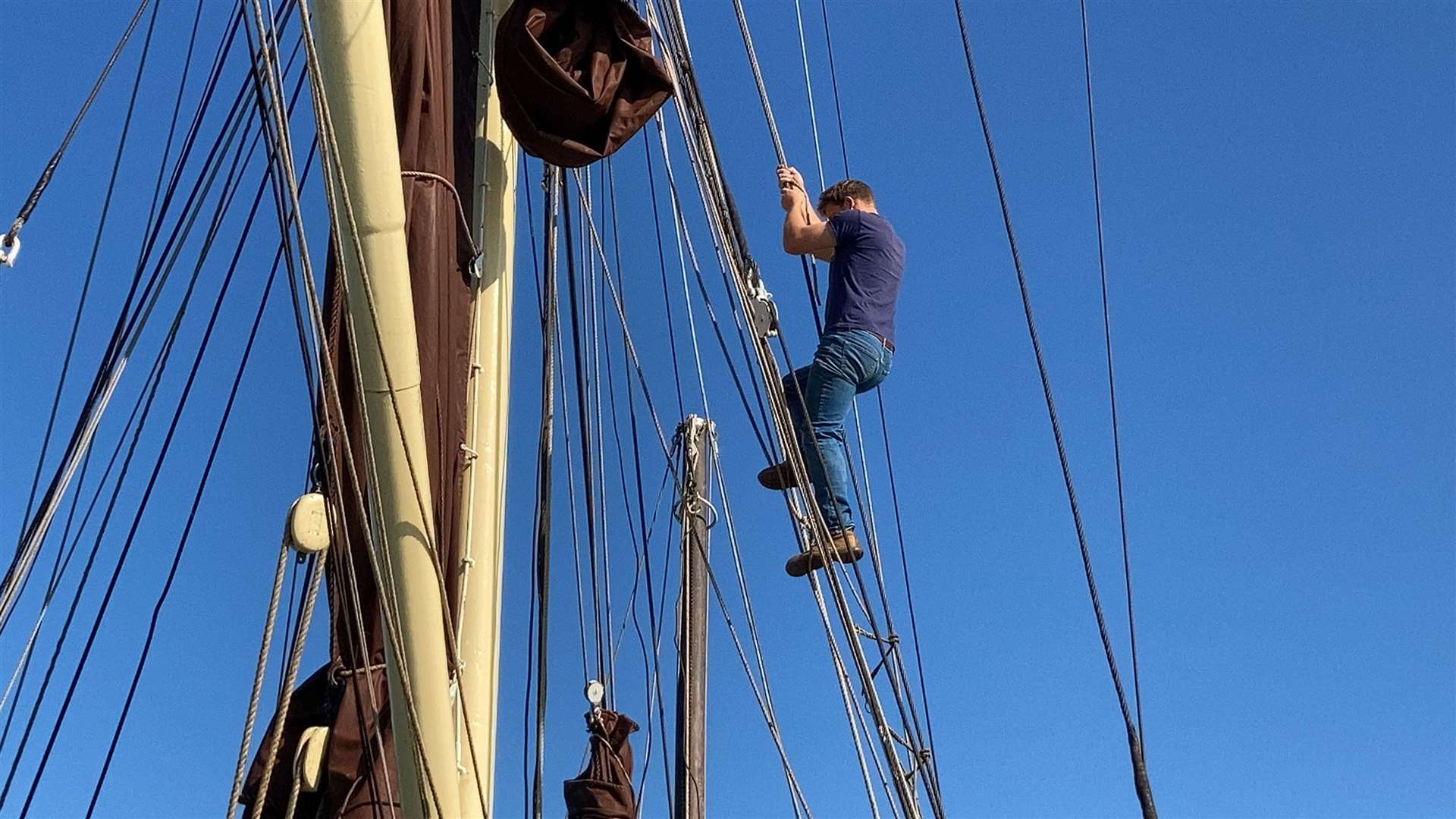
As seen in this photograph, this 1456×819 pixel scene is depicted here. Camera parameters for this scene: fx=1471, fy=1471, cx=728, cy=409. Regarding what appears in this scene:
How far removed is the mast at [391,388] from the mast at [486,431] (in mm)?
372

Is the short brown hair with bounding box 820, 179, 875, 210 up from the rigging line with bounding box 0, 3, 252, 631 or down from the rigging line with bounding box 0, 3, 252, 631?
up

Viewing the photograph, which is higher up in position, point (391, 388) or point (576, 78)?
point (576, 78)

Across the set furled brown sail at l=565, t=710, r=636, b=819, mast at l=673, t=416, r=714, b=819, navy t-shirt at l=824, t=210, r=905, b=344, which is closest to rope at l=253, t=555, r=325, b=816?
navy t-shirt at l=824, t=210, r=905, b=344

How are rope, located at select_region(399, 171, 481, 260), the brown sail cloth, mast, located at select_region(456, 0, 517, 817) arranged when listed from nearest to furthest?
mast, located at select_region(456, 0, 517, 817), rope, located at select_region(399, 171, 481, 260), the brown sail cloth

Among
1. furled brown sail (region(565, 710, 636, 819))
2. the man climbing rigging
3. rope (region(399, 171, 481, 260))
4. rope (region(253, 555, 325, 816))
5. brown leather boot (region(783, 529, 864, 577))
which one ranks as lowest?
rope (region(253, 555, 325, 816))

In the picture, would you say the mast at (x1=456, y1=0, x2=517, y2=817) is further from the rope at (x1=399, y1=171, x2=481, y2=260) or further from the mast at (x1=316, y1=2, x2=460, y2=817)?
the mast at (x1=316, y1=2, x2=460, y2=817)

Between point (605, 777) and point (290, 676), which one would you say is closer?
point (290, 676)

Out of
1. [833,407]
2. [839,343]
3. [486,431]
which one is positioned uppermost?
[839,343]

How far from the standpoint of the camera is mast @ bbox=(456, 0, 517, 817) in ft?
14.4

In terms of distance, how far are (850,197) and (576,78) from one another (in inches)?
70.0

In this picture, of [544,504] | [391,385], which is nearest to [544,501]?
[544,504]

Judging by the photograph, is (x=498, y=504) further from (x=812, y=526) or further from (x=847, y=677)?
(x=847, y=677)

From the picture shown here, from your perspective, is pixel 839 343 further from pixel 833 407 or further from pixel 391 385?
pixel 391 385

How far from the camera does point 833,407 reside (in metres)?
6.18
